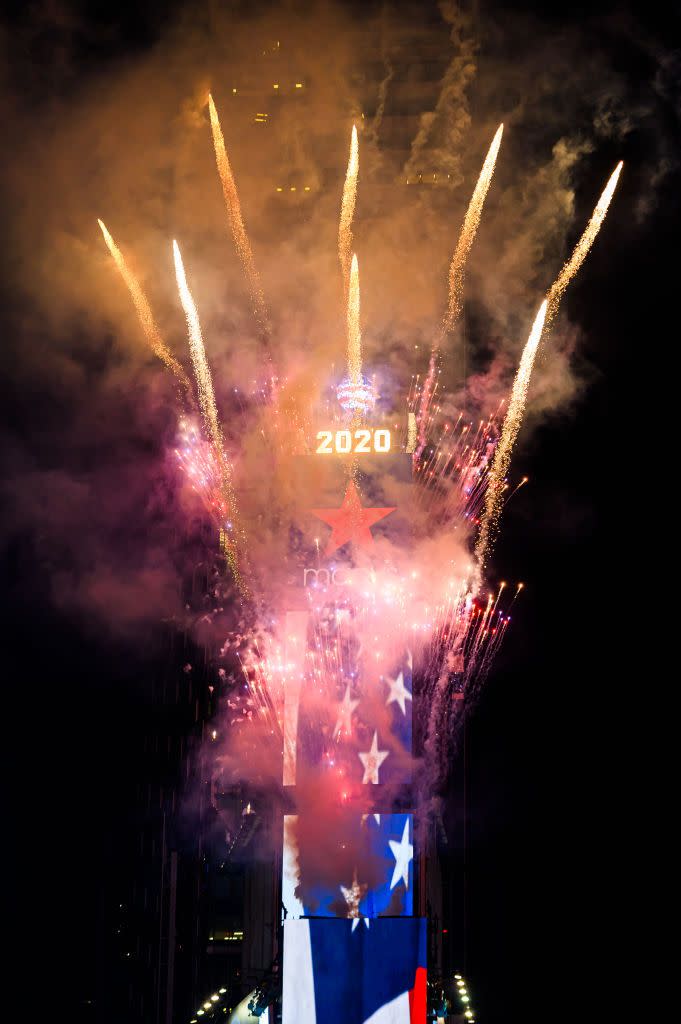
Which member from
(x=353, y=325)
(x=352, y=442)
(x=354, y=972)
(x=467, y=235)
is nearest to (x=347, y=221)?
(x=353, y=325)

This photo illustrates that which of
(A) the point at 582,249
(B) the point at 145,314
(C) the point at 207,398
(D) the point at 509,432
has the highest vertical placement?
(A) the point at 582,249

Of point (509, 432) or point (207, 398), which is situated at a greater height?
point (207, 398)

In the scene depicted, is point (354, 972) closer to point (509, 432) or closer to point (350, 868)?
point (350, 868)

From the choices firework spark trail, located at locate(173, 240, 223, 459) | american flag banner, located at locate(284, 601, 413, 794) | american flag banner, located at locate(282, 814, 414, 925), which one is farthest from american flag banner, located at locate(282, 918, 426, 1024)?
firework spark trail, located at locate(173, 240, 223, 459)

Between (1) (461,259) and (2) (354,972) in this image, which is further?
(1) (461,259)

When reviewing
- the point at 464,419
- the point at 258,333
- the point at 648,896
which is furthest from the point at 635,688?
the point at 258,333

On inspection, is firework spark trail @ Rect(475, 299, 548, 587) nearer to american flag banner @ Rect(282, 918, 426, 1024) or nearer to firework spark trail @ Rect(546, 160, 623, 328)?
firework spark trail @ Rect(546, 160, 623, 328)

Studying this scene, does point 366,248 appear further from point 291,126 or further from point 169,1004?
point 169,1004
